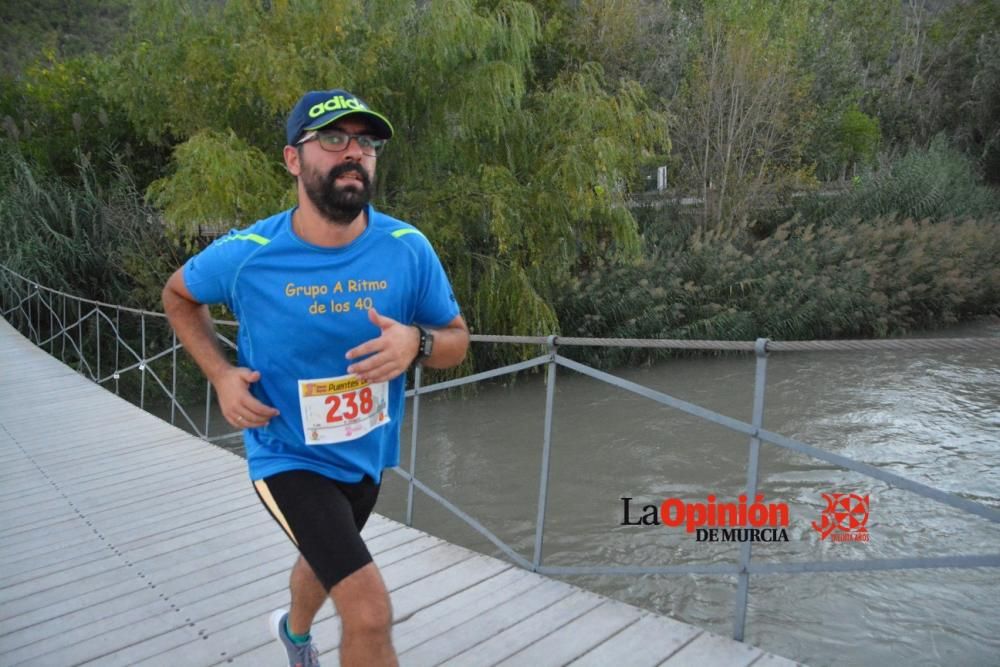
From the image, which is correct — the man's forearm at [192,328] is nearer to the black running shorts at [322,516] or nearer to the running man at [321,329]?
the running man at [321,329]

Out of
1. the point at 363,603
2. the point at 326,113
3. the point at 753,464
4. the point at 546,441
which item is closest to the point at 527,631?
the point at 546,441

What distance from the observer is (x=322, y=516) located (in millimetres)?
1857

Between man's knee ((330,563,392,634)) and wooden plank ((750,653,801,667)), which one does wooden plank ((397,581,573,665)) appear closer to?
wooden plank ((750,653,801,667))

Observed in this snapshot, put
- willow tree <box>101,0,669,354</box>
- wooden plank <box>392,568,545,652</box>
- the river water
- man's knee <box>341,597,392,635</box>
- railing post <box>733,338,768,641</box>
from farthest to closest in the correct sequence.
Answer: willow tree <box>101,0,669,354</box> → the river water → wooden plank <box>392,568,545,652</box> → railing post <box>733,338,768,641</box> → man's knee <box>341,597,392,635</box>

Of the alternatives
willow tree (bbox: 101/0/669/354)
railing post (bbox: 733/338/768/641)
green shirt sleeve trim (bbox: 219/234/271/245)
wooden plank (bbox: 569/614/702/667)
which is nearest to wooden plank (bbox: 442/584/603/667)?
wooden plank (bbox: 569/614/702/667)

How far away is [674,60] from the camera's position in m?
19.3

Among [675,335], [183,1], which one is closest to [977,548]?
[675,335]

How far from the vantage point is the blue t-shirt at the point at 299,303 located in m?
1.89

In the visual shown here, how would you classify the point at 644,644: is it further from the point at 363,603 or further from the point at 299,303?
the point at 299,303

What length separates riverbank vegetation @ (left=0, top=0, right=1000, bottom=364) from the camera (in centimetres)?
958

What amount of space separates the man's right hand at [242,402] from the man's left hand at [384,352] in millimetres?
224

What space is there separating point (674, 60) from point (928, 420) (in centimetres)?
1242

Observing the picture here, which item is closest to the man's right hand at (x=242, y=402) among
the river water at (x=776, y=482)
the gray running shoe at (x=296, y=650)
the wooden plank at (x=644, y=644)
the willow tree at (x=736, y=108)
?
the gray running shoe at (x=296, y=650)

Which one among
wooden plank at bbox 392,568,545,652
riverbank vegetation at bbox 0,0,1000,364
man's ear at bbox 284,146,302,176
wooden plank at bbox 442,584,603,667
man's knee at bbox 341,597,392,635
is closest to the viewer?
man's knee at bbox 341,597,392,635
